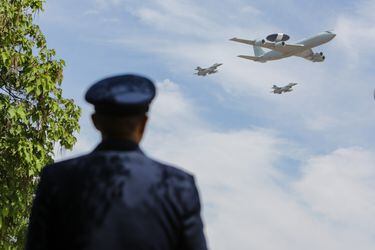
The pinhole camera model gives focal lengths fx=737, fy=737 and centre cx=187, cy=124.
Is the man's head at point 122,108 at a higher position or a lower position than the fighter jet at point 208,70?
lower

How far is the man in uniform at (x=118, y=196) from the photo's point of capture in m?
3.17

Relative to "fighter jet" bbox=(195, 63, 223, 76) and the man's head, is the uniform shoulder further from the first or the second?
"fighter jet" bbox=(195, 63, 223, 76)

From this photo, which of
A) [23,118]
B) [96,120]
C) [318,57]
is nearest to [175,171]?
[96,120]

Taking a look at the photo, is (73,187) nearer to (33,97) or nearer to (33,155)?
(33,155)

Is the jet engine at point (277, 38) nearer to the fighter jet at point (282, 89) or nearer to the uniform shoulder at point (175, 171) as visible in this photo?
the fighter jet at point (282, 89)

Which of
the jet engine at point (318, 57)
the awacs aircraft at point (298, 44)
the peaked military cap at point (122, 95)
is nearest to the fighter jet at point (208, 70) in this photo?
the awacs aircraft at point (298, 44)

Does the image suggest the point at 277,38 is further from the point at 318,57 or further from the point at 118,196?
the point at 118,196

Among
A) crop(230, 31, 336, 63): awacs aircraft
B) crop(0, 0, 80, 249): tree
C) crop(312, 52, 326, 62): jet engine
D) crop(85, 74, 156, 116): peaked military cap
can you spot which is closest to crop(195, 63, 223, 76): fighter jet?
crop(230, 31, 336, 63): awacs aircraft

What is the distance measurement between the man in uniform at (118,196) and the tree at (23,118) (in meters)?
15.1

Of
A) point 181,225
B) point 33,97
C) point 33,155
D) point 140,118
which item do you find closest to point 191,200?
point 181,225

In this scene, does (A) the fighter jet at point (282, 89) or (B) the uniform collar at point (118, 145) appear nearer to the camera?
(B) the uniform collar at point (118, 145)

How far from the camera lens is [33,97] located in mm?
19797

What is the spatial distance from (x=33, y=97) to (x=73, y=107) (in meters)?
1.13

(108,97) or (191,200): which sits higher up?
(108,97)
